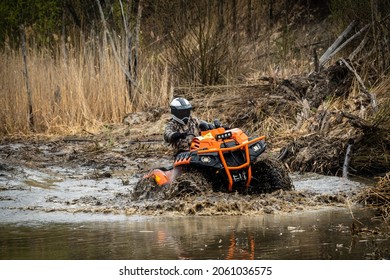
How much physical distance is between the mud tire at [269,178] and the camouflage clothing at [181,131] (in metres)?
0.87

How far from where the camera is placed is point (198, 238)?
8.09 m

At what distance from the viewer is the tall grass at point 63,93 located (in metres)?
18.7

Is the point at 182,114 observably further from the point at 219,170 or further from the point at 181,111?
the point at 219,170

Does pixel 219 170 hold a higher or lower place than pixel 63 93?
lower

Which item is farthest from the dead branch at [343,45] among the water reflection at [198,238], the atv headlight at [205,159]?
the water reflection at [198,238]

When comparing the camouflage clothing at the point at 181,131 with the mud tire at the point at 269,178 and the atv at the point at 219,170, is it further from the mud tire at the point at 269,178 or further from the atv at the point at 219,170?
the mud tire at the point at 269,178

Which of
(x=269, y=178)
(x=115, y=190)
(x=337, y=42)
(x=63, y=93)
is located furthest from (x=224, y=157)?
(x=337, y=42)

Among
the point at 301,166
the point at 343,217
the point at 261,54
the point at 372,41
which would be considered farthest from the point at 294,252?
the point at 261,54

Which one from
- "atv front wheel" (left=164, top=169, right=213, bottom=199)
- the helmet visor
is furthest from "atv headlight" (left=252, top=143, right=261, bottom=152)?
the helmet visor

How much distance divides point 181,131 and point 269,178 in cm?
127

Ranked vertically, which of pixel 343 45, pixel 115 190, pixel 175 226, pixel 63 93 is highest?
pixel 343 45

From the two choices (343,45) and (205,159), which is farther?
(343,45)

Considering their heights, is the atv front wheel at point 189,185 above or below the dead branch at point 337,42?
below

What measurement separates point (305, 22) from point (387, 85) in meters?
10.3
